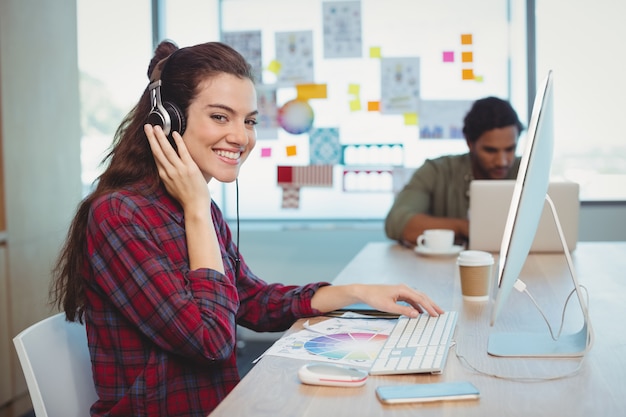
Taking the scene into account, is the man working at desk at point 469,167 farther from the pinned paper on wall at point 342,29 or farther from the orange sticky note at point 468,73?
the pinned paper on wall at point 342,29

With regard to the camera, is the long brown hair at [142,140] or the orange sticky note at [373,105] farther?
the orange sticky note at [373,105]

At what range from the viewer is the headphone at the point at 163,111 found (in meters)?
1.32

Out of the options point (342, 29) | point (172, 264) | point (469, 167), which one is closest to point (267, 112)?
point (342, 29)

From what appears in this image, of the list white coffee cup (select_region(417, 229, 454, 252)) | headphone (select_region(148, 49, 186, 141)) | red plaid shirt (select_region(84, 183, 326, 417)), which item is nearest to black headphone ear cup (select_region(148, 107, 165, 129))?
headphone (select_region(148, 49, 186, 141))

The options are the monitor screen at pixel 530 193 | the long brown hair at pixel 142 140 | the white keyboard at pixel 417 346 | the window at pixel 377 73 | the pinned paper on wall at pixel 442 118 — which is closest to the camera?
the monitor screen at pixel 530 193

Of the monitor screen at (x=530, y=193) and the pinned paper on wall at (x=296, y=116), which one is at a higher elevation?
the pinned paper on wall at (x=296, y=116)

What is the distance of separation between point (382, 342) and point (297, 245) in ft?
8.36

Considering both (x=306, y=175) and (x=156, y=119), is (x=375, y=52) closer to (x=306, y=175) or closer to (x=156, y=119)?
(x=306, y=175)

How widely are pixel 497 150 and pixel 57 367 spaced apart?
1.99 meters

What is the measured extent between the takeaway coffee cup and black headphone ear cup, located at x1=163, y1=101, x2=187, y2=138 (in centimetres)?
70

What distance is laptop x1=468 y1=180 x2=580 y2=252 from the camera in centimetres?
218

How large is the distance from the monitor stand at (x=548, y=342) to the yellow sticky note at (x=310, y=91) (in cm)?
257

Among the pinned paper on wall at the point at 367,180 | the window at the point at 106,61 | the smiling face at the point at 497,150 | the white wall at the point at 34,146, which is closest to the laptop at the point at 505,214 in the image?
the smiling face at the point at 497,150

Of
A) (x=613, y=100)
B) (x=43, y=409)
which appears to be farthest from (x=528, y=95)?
(x=43, y=409)
